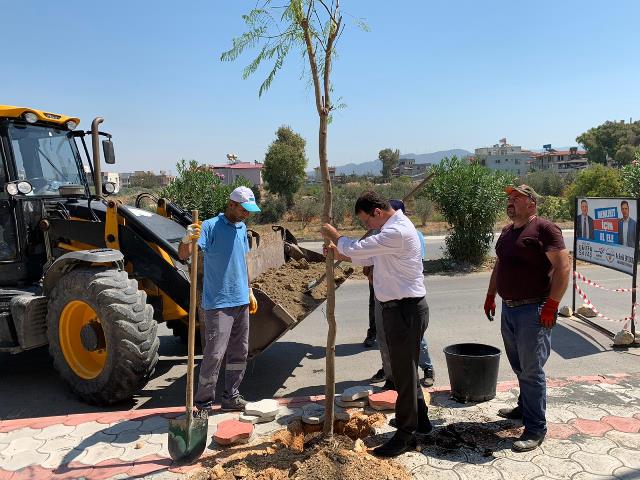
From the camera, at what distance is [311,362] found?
588 cm

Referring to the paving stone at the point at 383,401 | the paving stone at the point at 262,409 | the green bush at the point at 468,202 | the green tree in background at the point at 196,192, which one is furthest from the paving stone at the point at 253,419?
the green tree in background at the point at 196,192

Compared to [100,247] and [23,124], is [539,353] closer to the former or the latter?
[100,247]

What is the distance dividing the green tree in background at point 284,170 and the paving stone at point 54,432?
30949 millimetres

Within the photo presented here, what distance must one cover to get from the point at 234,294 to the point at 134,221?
183cm

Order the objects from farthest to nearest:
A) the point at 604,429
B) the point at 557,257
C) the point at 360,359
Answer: the point at 360,359 → the point at 604,429 → the point at 557,257

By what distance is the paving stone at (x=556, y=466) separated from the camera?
10.2ft

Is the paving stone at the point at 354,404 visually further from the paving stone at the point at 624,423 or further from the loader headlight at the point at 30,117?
the loader headlight at the point at 30,117

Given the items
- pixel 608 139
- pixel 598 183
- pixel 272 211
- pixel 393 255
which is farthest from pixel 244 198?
pixel 608 139

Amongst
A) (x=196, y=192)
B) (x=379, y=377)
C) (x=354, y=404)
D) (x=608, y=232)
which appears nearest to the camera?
(x=354, y=404)

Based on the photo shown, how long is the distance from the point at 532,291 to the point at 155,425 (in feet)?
9.84

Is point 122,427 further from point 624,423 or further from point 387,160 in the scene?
point 387,160

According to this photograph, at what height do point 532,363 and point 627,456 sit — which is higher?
point 532,363

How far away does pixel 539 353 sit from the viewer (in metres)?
3.47

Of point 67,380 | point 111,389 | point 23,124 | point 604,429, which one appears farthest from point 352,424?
point 23,124
